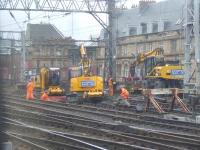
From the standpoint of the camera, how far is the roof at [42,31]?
3730 inches

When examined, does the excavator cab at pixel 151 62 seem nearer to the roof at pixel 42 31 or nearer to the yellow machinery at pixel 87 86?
the yellow machinery at pixel 87 86

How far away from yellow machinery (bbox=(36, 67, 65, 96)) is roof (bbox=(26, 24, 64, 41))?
5539 cm

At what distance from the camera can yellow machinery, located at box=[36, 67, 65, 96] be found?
120 feet

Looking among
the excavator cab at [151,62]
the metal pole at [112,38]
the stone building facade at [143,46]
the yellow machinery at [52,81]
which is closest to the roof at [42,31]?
the stone building facade at [143,46]

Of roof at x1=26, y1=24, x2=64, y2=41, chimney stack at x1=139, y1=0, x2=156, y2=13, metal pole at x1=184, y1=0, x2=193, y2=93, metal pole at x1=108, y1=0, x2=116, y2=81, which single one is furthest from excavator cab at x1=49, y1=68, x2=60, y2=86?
roof at x1=26, y1=24, x2=64, y2=41

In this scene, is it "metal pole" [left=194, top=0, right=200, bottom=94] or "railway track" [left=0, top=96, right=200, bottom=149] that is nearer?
"railway track" [left=0, top=96, right=200, bottom=149]

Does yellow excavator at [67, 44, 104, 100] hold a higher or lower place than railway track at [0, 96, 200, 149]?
higher

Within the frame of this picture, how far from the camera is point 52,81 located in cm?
3756

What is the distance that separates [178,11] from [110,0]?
2447 cm

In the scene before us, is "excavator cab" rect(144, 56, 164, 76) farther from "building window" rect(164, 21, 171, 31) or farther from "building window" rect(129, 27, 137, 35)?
"building window" rect(129, 27, 137, 35)

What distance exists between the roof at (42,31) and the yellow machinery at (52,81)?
5539cm

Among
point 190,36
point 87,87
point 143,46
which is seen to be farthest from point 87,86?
point 143,46

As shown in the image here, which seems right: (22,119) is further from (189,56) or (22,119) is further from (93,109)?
(189,56)

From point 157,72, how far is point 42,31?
208ft
